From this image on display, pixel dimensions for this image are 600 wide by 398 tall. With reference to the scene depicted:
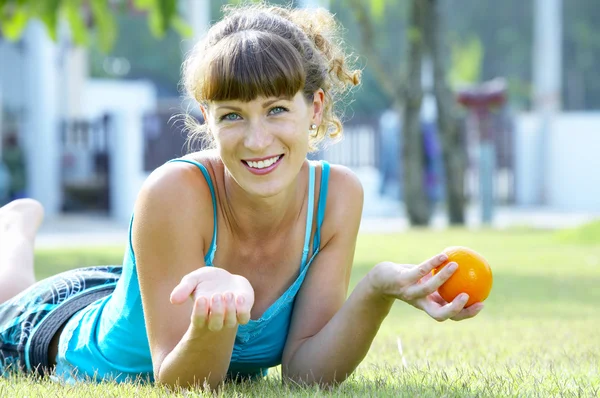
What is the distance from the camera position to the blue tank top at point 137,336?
11.0 ft

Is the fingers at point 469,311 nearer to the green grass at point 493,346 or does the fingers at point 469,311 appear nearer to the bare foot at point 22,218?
the green grass at point 493,346

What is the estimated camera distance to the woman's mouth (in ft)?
10.2

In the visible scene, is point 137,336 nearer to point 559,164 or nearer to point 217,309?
point 217,309

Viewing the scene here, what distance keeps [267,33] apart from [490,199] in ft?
39.8

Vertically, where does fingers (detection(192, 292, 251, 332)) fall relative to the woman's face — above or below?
below

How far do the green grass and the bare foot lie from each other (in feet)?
4.38

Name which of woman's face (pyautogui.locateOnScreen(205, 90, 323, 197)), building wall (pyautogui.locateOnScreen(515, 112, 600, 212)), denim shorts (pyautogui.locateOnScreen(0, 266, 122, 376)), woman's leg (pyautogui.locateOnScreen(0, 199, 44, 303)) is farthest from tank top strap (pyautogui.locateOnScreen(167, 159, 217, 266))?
building wall (pyautogui.locateOnScreen(515, 112, 600, 212))

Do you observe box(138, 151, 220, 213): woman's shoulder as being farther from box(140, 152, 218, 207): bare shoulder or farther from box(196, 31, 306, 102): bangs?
box(196, 31, 306, 102): bangs

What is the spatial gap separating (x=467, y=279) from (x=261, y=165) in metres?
0.75

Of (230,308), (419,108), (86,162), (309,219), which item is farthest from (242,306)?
(86,162)

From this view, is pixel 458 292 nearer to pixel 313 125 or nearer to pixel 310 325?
pixel 310 325

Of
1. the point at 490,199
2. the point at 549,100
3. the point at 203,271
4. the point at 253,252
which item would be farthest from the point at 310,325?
the point at 549,100

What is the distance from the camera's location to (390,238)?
1198cm

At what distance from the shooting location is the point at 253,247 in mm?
3420
